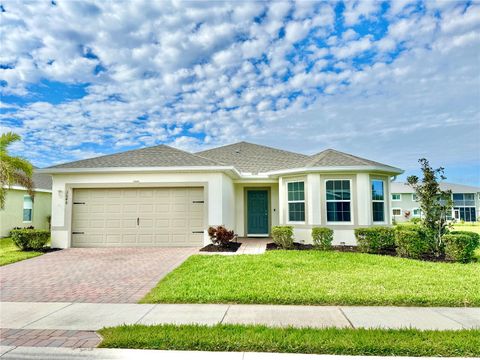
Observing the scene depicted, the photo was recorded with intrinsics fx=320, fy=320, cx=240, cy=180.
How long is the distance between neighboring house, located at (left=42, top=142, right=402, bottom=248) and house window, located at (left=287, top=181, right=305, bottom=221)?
0.14ft

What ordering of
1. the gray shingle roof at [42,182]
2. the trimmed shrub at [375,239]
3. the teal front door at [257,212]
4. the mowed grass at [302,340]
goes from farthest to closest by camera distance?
the gray shingle roof at [42,182] < the teal front door at [257,212] < the trimmed shrub at [375,239] < the mowed grass at [302,340]

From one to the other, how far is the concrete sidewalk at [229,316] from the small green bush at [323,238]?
604 cm

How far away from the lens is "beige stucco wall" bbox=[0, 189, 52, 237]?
17.8 meters

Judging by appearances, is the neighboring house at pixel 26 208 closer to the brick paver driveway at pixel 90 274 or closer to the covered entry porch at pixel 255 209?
the brick paver driveway at pixel 90 274

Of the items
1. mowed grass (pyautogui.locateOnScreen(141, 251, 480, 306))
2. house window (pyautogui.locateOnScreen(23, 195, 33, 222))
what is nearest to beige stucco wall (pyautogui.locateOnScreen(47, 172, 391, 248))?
mowed grass (pyautogui.locateOnScreen(141, 251, 480, 306))

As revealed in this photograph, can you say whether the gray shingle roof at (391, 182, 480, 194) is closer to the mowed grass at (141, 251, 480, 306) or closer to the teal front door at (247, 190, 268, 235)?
the teal front door at (247, 190, 268, 235)

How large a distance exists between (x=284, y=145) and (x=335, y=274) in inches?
731

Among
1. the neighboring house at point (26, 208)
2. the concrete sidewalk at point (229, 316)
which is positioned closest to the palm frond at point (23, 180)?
the neighboring house at point (26, 208)

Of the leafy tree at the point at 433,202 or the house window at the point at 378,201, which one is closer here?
the leafy tree at the point at 433,202

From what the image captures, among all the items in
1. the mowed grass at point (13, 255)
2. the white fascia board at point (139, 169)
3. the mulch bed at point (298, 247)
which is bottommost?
the mowed grass at point (13, 255)

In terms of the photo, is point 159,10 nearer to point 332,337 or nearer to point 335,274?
point 335,274

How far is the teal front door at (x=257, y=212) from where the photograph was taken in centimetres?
1688

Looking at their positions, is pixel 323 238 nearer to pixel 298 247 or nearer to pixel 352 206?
pixel 298 247

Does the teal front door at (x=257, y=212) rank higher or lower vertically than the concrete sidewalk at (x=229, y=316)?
higher
